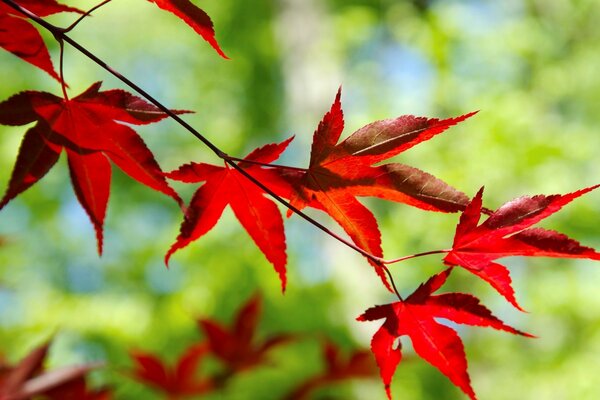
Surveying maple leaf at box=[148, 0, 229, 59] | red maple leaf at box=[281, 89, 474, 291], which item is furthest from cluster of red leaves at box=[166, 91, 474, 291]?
maple leaf at box=[148, 0, 229, 59]

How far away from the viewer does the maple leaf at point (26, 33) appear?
1.76 ft

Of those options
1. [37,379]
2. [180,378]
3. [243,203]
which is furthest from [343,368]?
[243,203]

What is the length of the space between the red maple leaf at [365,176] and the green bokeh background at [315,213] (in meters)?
0.65

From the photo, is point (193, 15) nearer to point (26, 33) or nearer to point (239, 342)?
point (26, 33)

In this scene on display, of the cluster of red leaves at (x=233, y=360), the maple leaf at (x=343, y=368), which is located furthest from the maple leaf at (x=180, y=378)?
the maple leaf at (x=343, y=368)

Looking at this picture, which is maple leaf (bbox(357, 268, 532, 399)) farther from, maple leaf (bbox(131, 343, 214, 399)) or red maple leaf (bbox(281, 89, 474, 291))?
maple leaf (bbox(131, 343, 214, 399))

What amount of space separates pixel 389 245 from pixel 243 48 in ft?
10.0

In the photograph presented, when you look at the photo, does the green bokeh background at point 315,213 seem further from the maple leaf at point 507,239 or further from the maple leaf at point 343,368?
the maple leaf at point 507,239

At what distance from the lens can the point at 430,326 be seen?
530 mm

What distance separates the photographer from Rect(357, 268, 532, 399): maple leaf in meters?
0.51

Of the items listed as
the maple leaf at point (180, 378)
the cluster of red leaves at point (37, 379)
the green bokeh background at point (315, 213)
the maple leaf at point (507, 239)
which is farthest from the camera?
the green bokeh background at point (315, 213)

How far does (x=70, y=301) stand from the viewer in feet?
9.30

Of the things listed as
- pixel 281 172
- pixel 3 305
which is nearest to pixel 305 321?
pixel 281 172

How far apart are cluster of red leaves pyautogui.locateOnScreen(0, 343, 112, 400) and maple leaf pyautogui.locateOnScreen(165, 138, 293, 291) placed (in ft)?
1.32
